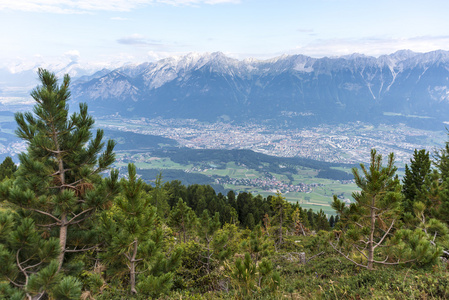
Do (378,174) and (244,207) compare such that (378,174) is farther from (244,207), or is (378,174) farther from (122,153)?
(122,153)

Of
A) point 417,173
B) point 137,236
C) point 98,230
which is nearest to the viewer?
point 137,236

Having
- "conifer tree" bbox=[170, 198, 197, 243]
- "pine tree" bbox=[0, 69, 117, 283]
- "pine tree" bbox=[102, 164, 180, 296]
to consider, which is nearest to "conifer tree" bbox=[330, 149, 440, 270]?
"pine tree" bbox=[102, 164, 180, 296]

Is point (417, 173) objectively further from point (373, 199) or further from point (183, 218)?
point (183, 218)

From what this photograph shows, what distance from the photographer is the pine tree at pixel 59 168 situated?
5529 millimetres

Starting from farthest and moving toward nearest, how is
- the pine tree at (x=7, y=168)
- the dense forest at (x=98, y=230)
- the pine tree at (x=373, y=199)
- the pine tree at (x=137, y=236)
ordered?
the pine tree at (x=7, y=168), the pine tree at (x=373, y=199), the pine tree at (x=137, y=236), the dense forest at (x=98, y=230)

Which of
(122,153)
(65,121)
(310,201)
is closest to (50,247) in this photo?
(65,121)

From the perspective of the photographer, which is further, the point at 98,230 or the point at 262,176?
the point at 262,176

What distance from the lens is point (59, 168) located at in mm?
6035

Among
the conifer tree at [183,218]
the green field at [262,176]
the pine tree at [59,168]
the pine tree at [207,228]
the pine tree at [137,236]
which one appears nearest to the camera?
the pine tree at [59,168]

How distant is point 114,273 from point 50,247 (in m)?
2.23

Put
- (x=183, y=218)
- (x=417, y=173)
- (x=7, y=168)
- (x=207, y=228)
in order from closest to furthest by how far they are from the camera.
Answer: (x=207, y=228) → (x=183, y=218) → (x=417, y=173) → (x=7, y=168)

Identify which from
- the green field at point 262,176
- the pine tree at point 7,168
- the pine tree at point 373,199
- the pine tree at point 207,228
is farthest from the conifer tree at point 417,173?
the green field at point 262,176

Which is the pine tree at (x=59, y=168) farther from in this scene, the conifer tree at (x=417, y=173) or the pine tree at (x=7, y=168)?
the pine tree at (x=7, y=168)

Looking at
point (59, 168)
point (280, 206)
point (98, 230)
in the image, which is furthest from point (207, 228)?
point (280, 206)
